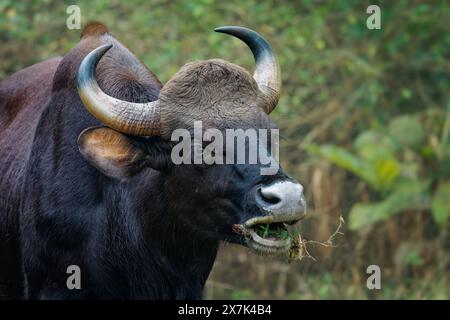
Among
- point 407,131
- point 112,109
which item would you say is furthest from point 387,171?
point 112,109

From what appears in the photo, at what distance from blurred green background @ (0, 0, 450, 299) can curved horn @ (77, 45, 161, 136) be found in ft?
18.7

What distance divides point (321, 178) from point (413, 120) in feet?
5.04

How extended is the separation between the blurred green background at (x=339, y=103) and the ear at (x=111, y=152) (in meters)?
5.65

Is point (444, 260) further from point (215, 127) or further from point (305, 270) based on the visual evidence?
point (215, 127)

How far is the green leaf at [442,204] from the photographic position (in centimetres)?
1252

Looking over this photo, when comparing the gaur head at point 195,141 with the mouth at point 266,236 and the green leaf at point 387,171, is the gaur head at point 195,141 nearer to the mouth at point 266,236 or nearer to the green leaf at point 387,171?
the mouth at point 266,236

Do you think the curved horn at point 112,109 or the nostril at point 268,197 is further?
the curved horn at point 112,109

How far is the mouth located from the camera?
20.0ft

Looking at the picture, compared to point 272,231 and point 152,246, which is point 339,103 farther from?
point 272,231

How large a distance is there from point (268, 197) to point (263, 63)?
5.34 feet

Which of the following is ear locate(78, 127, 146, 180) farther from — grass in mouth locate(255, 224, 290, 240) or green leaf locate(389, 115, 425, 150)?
green leaf locate(389, 115, 425, 150)

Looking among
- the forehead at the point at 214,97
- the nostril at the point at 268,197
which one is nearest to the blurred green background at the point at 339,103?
the forehead at the point at 214,97

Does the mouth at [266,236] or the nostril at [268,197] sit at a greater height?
the nostril at [268,197]
